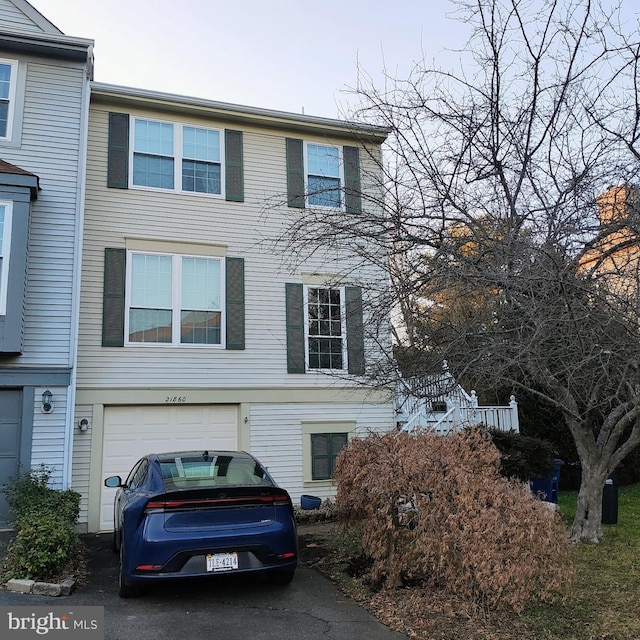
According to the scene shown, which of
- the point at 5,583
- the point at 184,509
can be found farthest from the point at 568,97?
the point at 5,583

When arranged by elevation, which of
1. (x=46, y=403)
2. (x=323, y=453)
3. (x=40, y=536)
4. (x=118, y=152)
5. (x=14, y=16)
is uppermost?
(x=14, y=16)

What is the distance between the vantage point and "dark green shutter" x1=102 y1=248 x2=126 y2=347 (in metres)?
10.6

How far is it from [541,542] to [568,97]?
5742 millimetres

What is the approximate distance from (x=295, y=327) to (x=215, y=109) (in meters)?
4.69

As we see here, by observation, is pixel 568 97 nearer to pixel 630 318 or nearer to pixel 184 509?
pixel 630 318

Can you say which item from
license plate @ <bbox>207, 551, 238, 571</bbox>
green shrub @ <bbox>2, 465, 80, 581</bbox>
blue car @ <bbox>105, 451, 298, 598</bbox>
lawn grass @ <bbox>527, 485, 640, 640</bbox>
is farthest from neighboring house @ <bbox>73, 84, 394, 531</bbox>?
license plate @ <bbox>207, 551, 238, 571</bbox>

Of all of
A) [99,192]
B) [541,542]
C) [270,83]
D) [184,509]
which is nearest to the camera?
[541,542]

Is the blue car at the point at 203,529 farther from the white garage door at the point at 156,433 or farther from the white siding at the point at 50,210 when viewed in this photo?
the white garage door at the point at 156,433

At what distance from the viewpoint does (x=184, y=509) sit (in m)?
5.54

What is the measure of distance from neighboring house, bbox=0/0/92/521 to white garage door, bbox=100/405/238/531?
3.32 feet

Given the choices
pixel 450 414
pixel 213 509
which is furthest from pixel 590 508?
pixel 213 509

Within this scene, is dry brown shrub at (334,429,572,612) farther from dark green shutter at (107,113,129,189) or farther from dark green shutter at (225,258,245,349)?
dark green shutter at (107,113,129,189)

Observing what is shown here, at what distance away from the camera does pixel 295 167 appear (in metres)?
12.5

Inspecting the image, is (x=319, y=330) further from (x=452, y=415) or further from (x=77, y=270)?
(x=77, y=270)
